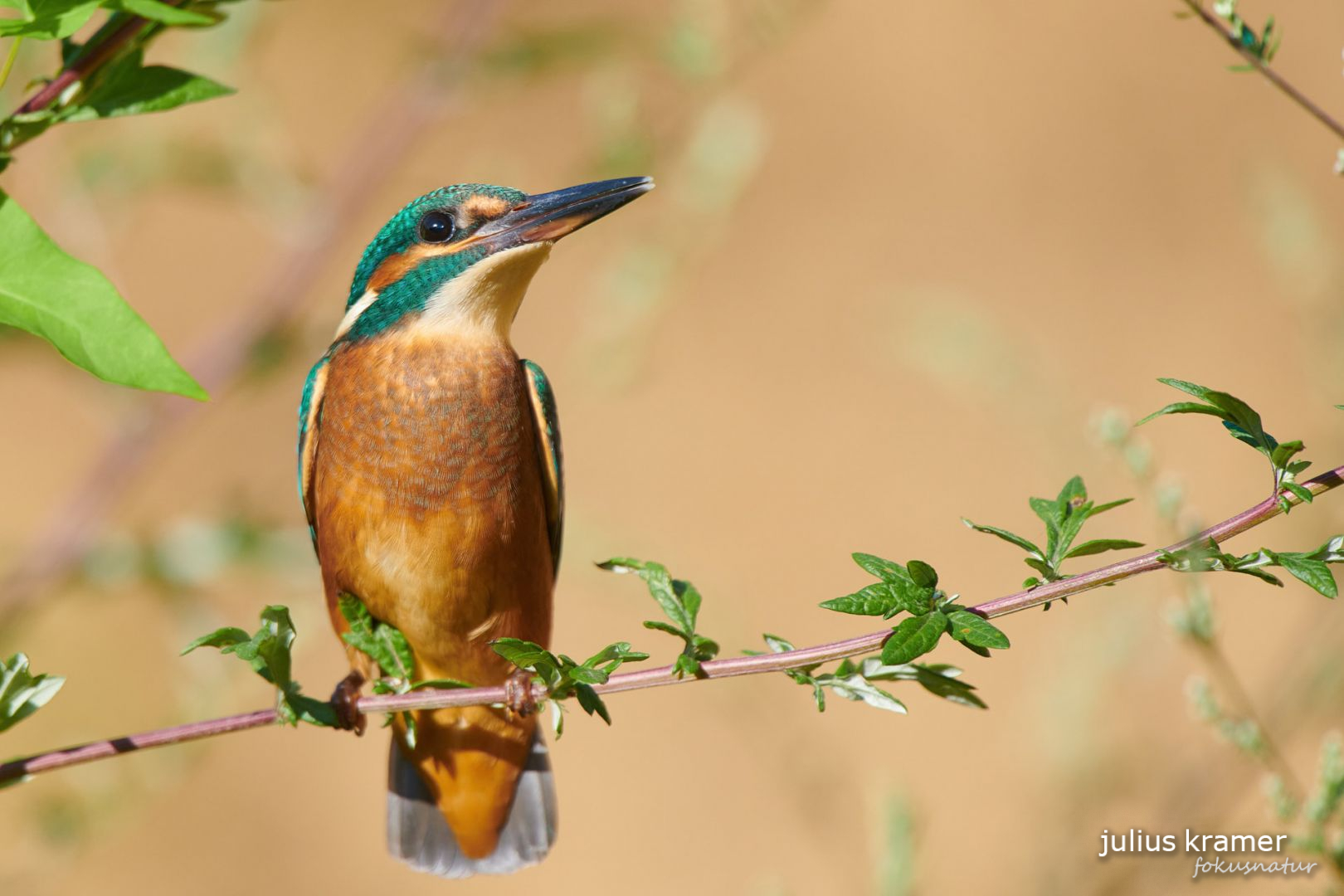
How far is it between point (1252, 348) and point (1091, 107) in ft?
7.76

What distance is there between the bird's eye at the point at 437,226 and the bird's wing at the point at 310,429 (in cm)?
36

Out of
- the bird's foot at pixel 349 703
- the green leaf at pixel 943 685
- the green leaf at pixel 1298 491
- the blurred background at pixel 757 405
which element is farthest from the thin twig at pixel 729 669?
the blurred background at pixel 757 405

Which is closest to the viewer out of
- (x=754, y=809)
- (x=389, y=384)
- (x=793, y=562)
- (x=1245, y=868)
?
(x=1245, y=868)

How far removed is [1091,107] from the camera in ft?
31.4

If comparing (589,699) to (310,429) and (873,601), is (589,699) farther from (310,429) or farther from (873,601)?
(310,429)

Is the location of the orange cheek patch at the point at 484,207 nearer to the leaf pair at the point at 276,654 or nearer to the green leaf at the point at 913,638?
the leaf pair at the point at 276,654

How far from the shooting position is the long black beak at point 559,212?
80.4 inches

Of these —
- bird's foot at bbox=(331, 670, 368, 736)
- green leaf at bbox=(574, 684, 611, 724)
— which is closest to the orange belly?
bird's foot at bbox=(331, 670, 368, 736)

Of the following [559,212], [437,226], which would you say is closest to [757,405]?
[437,226]

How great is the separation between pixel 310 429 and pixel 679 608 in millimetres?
1329

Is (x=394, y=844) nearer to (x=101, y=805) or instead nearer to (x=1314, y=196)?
(x=101, y=805)

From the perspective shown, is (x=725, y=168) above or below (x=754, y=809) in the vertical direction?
above

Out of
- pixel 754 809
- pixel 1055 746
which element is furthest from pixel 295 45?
pixel 1055 746

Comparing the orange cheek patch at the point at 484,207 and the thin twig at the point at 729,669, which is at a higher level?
the orange cheek patch at the point at 484,207
